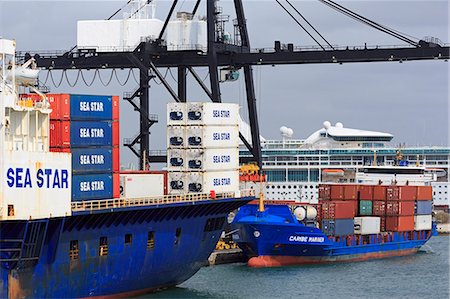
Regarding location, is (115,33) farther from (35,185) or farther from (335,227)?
(35,185)

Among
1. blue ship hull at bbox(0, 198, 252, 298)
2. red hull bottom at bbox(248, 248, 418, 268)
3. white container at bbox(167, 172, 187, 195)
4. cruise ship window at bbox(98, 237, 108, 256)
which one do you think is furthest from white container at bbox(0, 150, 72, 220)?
red hull bottom at bbox(248, 248, 418, 268)

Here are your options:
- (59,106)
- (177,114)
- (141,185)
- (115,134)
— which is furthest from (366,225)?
(59,106)

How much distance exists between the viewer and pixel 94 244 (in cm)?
4400

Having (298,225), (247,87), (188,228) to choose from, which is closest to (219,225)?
(188,228)

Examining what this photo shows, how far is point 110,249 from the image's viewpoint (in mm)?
44938

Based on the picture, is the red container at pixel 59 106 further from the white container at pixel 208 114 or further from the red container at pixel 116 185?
the white container at pixel 208 114

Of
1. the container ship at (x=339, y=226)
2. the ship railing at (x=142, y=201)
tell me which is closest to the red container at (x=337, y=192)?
the container ship at (x=339, y=226)

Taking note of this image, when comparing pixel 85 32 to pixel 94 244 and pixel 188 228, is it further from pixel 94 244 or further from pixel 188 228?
pixel 94 244

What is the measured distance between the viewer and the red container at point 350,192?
7000cm

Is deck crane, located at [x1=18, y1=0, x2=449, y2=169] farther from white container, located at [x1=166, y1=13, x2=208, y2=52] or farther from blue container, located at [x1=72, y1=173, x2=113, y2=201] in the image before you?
blue container, located at [x1=72, y1=173, x2=113, y2=201]

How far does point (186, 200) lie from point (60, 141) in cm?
763

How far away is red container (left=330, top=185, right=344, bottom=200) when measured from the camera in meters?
70.1

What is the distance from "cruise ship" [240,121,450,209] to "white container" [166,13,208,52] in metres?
31.8

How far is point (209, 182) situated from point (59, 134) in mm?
9885
